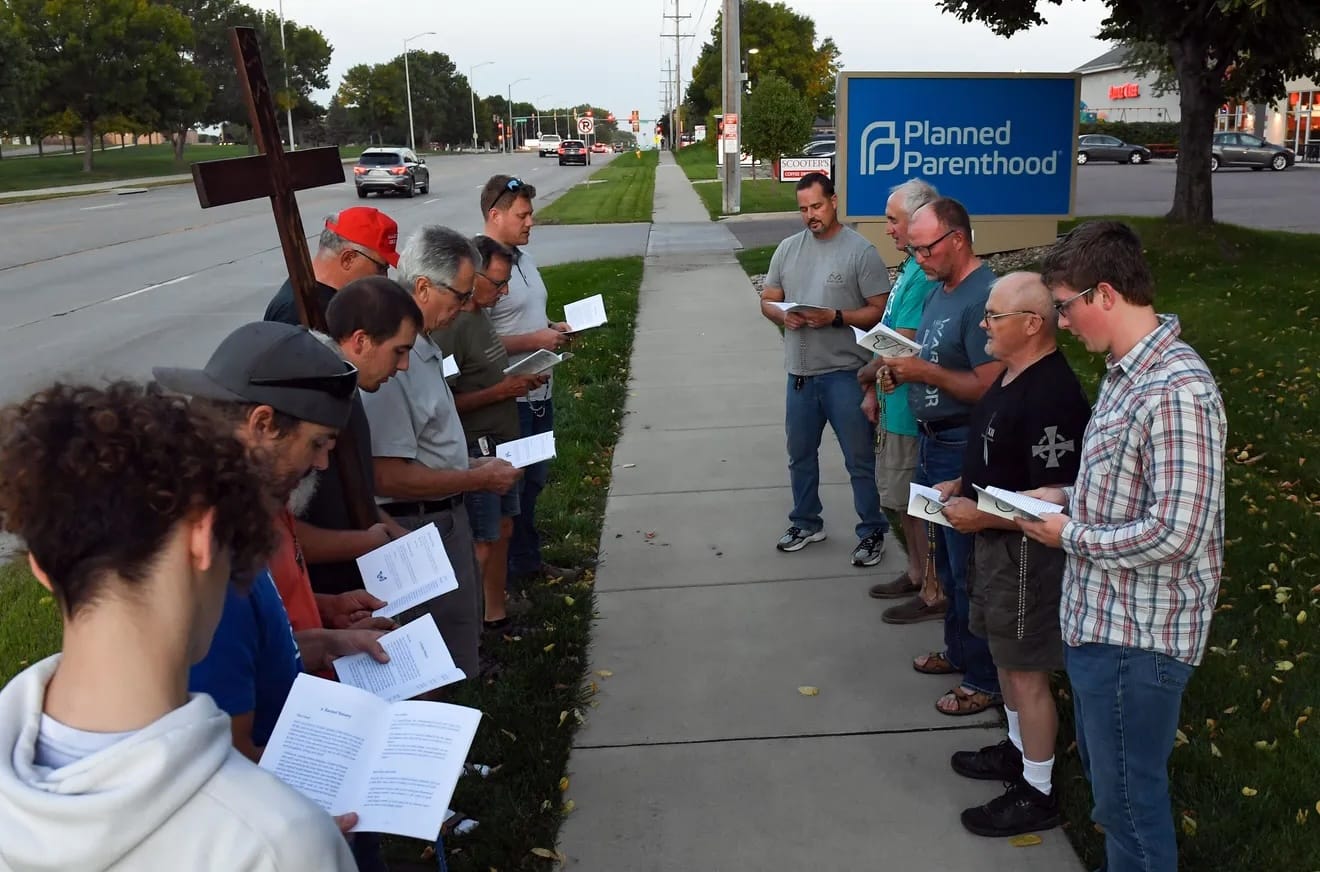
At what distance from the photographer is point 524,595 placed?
19.4ft

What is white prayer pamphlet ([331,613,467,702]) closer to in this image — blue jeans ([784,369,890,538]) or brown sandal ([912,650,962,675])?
brown sandal ([912,650,962,675])

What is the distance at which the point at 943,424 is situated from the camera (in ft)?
15.8

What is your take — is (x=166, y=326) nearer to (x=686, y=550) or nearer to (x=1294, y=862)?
(x=686, y=550)

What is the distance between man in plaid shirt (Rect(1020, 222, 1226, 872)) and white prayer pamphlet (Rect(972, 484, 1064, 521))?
5 cm

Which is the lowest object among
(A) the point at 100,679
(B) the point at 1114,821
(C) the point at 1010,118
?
(B) the point at 1114,821

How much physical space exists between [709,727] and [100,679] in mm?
3462

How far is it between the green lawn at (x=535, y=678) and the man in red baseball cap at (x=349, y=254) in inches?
66.3

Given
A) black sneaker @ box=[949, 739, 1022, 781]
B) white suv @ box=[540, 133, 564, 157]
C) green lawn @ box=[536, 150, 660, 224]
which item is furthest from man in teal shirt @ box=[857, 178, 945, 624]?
white suv @ box=[540, 133, 564, 157]

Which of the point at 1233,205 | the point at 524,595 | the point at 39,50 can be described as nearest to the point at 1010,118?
the point at 524,595

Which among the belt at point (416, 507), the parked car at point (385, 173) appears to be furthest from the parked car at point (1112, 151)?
the belt at point (416, 507)

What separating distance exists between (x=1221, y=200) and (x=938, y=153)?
18.7 metres

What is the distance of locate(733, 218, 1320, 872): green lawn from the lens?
12.1ft

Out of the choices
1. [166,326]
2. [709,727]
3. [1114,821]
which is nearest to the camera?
[1114,821]

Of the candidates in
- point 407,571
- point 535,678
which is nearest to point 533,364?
point 535,678
